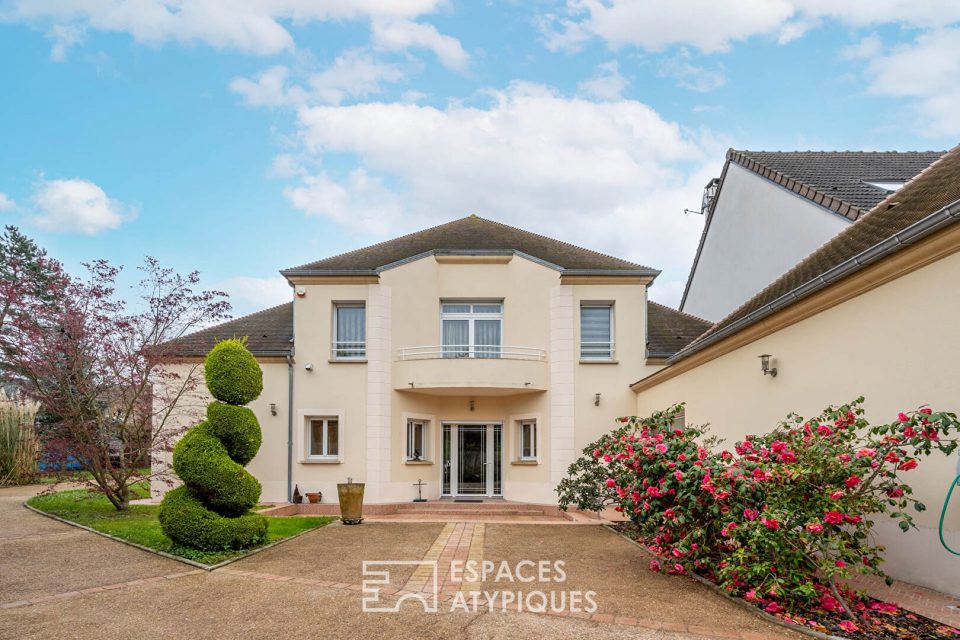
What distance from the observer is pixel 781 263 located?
1680cm

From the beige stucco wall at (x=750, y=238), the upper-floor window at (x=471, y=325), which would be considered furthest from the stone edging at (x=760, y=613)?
the upper-floor window at (x=471, y=325)

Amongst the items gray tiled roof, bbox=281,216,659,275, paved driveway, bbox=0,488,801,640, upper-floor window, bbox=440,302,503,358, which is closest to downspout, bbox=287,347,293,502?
gray tiled roof, bbox=281,216,659,275

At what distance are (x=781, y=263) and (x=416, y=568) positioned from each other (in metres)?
13.3

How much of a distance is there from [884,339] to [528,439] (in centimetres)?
1174

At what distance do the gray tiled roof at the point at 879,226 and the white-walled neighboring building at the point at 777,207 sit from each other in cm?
407

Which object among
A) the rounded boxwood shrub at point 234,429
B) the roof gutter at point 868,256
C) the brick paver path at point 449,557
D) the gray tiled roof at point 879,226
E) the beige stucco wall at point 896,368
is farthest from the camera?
the rounded boxwood shrub at point 234,429

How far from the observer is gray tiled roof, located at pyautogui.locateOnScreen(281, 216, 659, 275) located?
17.4 metres

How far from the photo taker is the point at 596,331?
17.3m

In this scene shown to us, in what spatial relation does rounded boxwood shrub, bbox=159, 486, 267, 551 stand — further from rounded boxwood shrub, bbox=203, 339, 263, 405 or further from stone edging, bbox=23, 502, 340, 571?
rounded boxwood shrub, bbox=203, 339, 263, 405

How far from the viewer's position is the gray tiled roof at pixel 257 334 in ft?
55.6

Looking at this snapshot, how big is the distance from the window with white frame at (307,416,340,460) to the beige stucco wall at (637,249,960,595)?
36.0ft

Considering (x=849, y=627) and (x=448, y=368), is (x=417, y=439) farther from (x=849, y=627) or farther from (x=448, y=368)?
(x=849, y=627)

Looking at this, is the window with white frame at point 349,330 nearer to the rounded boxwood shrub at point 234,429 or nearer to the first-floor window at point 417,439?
the first-floor window at point 417,439

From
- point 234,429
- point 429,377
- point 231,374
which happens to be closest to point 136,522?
point 234,429
